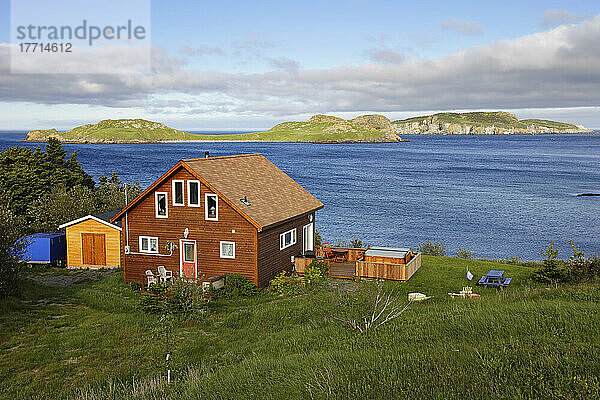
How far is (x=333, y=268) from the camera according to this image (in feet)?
92.0

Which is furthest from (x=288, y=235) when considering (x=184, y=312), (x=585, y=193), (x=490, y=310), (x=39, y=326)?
(x=585, y=193)

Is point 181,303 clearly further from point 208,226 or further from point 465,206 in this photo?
point 465,206

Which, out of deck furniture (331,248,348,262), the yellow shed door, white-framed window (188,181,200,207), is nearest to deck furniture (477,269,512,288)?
deck furniture (331,248,348,262)

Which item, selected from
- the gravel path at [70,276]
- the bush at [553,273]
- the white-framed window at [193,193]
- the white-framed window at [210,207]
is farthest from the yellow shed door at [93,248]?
the bush at [553,273]

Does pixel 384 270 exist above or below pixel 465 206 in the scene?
above

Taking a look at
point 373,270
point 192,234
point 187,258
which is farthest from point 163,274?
point 373,270

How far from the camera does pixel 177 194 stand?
1000 inches

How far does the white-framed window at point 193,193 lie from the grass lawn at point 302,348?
17.5 ft

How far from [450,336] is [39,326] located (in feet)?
49.0

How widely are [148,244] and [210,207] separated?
4.25 m

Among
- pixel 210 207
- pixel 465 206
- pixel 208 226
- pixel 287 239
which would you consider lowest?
pixel 465 206

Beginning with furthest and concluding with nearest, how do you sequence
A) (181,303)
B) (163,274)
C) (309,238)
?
1. (309,238)
2. (163,274)
3. (181,303)

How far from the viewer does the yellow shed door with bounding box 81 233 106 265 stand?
3050 centimetres

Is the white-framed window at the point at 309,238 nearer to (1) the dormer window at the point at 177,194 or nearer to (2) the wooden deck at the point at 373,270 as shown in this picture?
(2) the wooden deck at the point at 373,270
